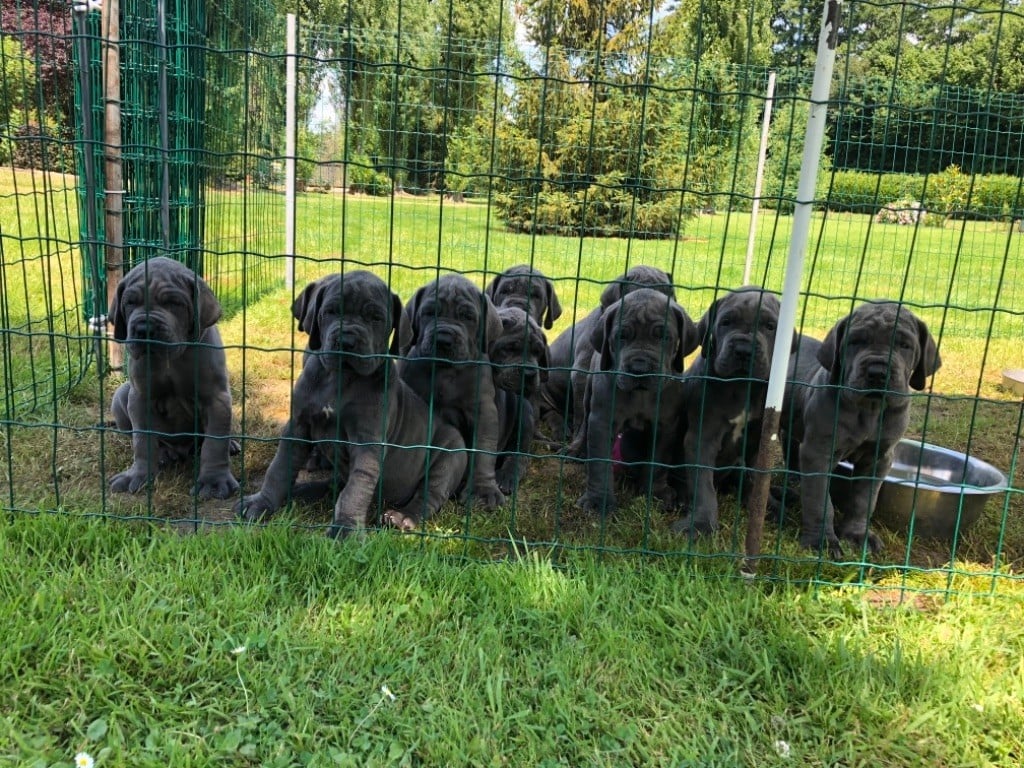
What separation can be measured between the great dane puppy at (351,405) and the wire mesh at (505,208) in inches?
10.5

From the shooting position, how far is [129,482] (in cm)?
483

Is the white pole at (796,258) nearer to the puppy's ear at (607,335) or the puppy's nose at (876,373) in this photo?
the puppy's nose at (876,373)

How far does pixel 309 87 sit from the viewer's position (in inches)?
434

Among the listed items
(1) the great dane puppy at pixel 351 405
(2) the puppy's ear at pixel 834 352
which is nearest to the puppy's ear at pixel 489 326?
(1) the great dane puppy at pixel 351 405

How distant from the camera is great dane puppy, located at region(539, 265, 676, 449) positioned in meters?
5.89

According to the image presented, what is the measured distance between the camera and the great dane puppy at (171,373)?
4547 millimetres

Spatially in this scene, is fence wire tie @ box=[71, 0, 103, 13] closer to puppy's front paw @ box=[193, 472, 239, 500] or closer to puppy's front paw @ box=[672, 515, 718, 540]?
puppy's front paw @ box=[193, 472, 239, 500]

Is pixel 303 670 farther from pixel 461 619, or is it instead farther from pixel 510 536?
pixel 510 536

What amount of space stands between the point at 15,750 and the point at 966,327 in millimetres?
11623

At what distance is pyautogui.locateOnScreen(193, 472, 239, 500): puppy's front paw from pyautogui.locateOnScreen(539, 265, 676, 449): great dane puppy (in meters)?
2.10

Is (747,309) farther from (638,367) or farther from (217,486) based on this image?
(217,486)

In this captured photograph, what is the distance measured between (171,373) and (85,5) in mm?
3167

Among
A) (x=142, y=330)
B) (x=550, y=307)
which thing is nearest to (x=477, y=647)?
(x=142, y=330)

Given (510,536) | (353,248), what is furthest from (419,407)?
(353,248)
